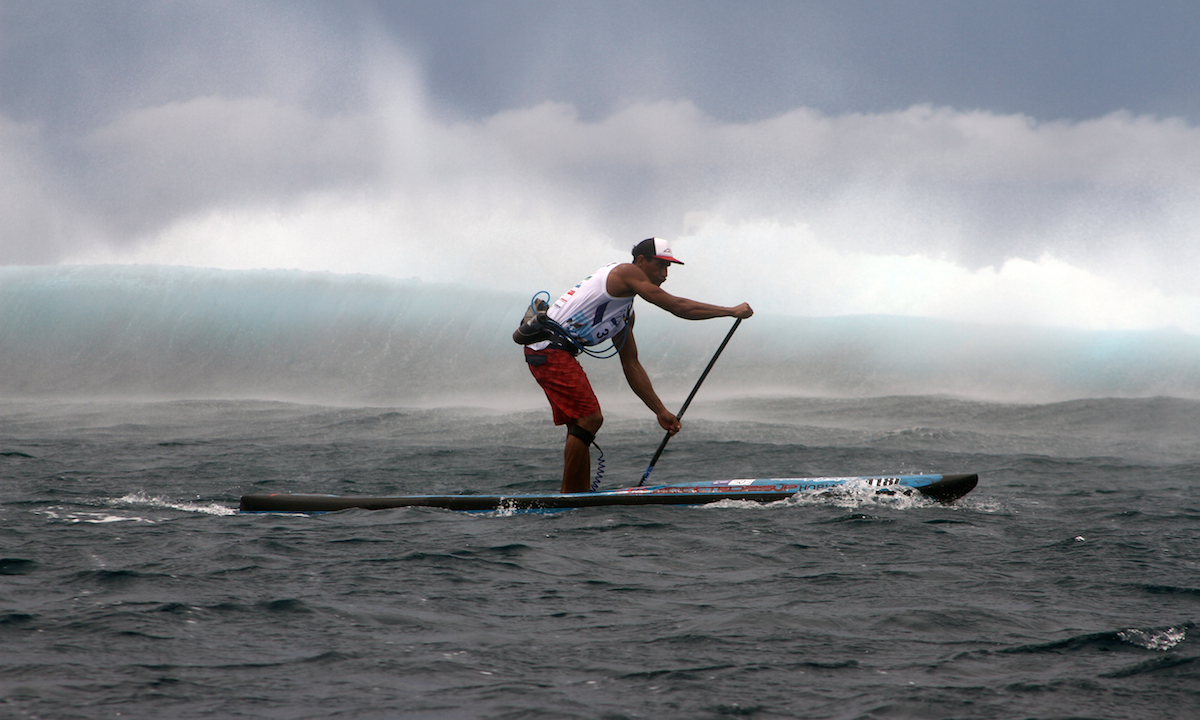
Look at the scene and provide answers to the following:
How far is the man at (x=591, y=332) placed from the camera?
599cm

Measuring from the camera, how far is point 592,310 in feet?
20.1

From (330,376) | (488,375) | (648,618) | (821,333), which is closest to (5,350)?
(330,376)

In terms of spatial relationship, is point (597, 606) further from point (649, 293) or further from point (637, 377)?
point (637, 377)

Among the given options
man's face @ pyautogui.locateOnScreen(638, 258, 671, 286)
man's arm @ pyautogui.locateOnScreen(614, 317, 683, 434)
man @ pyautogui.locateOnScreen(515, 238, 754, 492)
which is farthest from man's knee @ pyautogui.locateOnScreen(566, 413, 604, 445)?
man's face @ pyautogui.locateOnScreen(638, 258, 671, 286)

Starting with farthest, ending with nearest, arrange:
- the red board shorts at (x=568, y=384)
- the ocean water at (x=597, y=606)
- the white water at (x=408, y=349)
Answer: the white water at (x=408, y=349) < the red board shorts at (x=568, y=384) < the ocean water at (x=597, y=606)

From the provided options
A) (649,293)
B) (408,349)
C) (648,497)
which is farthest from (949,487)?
(408,349)

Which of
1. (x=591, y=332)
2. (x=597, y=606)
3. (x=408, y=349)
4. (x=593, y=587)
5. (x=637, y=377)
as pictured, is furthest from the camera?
(x=408, y=349)

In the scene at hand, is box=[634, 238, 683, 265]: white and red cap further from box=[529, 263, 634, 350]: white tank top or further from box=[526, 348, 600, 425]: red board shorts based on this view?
box=[526, 348, 600, 425]: red board shorts

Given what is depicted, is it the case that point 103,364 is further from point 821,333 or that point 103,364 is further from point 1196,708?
point 1196,708

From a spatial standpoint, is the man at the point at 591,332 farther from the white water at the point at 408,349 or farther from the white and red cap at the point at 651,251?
the white water at the point at 408,349

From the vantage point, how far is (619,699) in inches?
105

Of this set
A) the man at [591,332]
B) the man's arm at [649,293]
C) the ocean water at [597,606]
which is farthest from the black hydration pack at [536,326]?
the ocean water at [597,606]

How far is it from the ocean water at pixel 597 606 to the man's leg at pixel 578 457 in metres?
0.44

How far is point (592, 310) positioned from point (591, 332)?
0.15 meters
